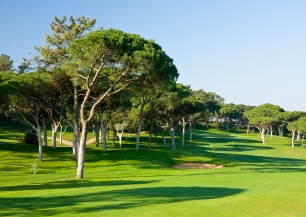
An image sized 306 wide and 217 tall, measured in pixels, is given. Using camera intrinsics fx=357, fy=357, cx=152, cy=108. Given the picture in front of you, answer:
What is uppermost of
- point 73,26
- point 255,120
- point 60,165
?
point 73,26

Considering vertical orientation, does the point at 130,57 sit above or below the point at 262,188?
above

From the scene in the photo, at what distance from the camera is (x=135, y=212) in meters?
14.1

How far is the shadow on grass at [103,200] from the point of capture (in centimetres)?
1490

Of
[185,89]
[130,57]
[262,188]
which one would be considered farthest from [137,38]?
[185,89]

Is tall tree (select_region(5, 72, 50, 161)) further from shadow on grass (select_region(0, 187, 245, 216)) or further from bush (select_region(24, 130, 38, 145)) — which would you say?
shadow on grass (select_region(0, 187, 245, 216))

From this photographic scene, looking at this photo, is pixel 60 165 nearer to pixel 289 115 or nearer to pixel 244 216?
pixel 244 216

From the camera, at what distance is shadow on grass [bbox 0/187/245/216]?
14.9 meters

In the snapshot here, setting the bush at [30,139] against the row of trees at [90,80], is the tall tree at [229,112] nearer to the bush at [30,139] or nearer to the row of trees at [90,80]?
the row of trees at [90,80]

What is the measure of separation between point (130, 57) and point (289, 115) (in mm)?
128897

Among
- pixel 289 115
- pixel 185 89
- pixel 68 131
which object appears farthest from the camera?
pixel 289 115

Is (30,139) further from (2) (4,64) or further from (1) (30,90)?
(2) (4,64)

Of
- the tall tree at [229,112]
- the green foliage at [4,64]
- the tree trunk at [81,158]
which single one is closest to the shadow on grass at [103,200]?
the tree trunk at [81,158]

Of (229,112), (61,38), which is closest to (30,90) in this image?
(61,38)

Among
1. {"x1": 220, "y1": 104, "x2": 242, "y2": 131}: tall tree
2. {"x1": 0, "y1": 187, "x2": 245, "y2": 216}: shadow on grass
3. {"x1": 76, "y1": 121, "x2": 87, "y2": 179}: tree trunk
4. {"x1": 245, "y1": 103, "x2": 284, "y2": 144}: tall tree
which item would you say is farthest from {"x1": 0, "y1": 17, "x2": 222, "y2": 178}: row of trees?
{"x1": 220, "y1": 104, "x2": 242, "y2": 131}: tall tree
